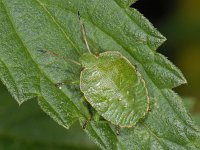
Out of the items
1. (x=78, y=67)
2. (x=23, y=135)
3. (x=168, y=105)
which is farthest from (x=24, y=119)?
(x=168, y=105)

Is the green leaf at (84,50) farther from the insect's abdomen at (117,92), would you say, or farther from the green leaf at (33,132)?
the green leaf at (33,132)

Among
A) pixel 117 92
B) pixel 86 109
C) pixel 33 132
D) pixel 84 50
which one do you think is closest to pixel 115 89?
pixel 117 92

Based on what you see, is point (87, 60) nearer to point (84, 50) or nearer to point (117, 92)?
point (84, 50)

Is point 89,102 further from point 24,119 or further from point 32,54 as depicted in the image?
point 24,119

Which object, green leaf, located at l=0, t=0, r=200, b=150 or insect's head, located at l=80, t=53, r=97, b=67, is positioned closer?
green leaf, located at l=0, t=0, r=200, b=150

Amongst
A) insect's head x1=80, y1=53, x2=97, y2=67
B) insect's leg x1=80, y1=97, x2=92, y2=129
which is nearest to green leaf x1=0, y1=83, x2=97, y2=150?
insect's leg x1=80, y1=97, x2=92, y2=129

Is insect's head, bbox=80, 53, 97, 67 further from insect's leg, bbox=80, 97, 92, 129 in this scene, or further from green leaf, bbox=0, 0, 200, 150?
insect's leg, bbox=80, 97, 92, 129

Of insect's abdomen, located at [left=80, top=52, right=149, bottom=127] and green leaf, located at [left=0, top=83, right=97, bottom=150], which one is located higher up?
insect's abdomen, located at [left=80, top=52, right=149, bottom=127]
